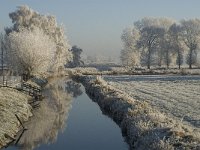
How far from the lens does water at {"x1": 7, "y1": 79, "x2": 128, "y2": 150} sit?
24.0 metres

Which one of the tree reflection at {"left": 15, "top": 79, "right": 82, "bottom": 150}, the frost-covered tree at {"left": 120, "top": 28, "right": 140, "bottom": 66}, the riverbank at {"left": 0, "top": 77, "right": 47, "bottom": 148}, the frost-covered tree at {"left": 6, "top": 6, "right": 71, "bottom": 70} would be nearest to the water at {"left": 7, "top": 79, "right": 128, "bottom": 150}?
the tree reflection at {"left": 15, "top": 79, "right": 82, "bottom": 150}

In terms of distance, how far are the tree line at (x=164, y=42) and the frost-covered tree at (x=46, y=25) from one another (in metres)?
32.0

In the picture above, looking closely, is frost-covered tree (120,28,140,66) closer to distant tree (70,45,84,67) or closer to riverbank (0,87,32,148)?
distant tree (70,45,84,67)

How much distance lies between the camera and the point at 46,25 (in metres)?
87.8

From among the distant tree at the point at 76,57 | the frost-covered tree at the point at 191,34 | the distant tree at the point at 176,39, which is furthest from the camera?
the distant tree at the point at 76,57

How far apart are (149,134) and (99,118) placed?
13.6m

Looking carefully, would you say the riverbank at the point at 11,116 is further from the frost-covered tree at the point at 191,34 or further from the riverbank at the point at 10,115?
the frost-covered tree at the point at 191,34

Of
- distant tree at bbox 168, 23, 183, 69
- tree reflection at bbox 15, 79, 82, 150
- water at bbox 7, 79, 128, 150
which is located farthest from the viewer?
distant tree at bbox 168, 23, 183, 69

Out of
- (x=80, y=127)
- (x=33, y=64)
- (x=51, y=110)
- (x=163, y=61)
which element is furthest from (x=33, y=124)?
(x=163, y=61)

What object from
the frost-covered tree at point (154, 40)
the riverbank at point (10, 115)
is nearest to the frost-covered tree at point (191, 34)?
the frost-covered tree at point (154, 40)

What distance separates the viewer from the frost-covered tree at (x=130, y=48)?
5113 inches

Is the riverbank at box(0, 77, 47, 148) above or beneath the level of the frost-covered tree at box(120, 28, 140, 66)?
beneath

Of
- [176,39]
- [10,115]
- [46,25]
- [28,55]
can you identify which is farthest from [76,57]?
[10,115]

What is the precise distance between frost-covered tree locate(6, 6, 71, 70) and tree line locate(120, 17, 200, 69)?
3201 centimetres
